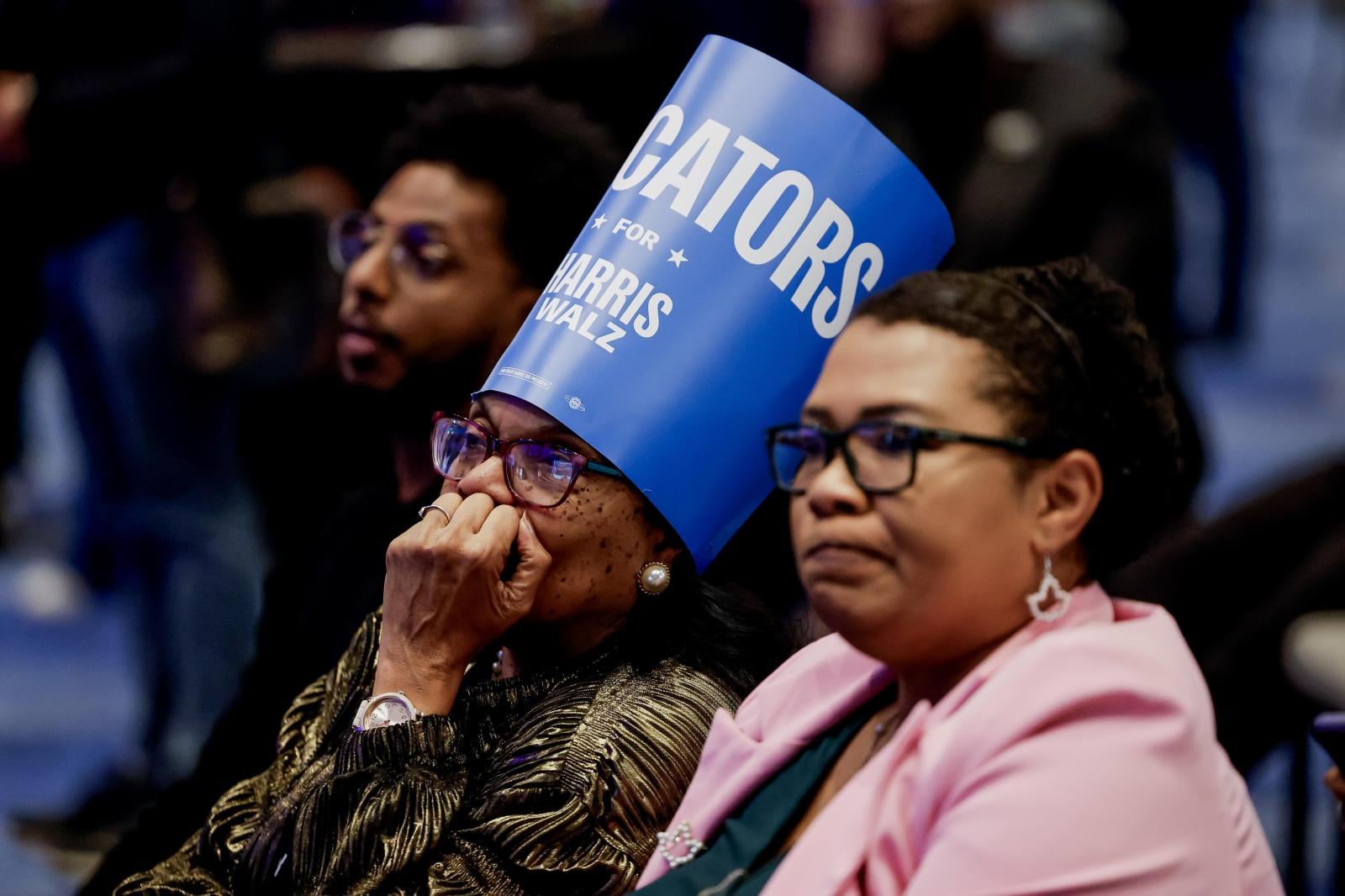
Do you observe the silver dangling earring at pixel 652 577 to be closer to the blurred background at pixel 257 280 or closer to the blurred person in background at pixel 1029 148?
the blurred background at pixel 257 280

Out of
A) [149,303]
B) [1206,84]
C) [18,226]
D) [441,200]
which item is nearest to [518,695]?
[441,200]

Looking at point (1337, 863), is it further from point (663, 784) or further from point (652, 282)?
point (652, 282)

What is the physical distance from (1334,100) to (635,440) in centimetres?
1240

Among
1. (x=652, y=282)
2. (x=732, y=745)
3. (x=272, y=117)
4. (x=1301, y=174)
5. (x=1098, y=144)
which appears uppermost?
(x=1301, y=174)

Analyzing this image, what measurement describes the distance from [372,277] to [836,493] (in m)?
1.38

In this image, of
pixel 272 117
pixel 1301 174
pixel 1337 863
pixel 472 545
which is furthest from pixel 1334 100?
pixel 472 545

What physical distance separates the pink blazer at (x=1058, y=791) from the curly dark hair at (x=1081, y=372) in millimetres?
105

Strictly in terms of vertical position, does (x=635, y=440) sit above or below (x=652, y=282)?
below

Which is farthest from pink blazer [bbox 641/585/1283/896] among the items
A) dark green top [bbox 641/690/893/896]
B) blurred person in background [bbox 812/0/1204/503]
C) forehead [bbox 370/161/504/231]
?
blurred person in background [bbox 812/0/1204/503]

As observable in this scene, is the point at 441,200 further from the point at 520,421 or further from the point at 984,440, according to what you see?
the point at 984,440

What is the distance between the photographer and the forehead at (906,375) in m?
1.73

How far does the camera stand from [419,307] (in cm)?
290

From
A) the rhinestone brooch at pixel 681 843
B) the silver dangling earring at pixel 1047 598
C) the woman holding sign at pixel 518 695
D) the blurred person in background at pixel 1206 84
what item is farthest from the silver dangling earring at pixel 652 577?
the blurred person in background at pixel 1206 84

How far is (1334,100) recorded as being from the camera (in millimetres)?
13344
